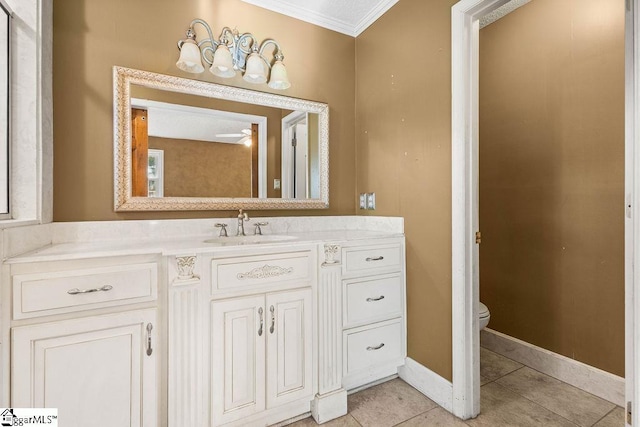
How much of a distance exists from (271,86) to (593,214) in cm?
225

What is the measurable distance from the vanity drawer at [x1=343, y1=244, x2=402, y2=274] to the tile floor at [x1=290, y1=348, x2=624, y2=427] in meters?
0.77

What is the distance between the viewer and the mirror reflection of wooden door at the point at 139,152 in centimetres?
170

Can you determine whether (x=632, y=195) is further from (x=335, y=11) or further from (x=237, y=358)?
(x=335, y=11)

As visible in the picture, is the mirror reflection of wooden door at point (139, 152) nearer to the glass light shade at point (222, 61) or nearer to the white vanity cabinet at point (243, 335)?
the glass light shade at point (222, 61)

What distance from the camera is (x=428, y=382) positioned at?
177cm

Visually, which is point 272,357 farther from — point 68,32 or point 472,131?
point 68,32

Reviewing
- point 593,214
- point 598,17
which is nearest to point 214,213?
point 593,214

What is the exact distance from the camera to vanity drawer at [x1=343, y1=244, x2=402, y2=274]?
5.66ft

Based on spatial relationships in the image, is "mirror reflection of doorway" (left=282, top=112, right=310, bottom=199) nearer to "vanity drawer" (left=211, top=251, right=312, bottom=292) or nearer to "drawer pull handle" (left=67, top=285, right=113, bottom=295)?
"vanity drawer" (left=211, top=251, right=312, bottom=292)

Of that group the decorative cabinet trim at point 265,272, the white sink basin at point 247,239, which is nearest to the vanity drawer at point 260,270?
the decorative cabinet trim at point 265,272

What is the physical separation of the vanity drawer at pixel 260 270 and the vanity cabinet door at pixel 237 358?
85 millimetres

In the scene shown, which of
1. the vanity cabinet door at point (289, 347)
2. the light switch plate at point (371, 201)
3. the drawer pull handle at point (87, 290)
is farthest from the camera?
the light switch plate at point (371, 201)

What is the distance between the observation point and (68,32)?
1.56 m

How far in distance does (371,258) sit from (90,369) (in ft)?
4.67
